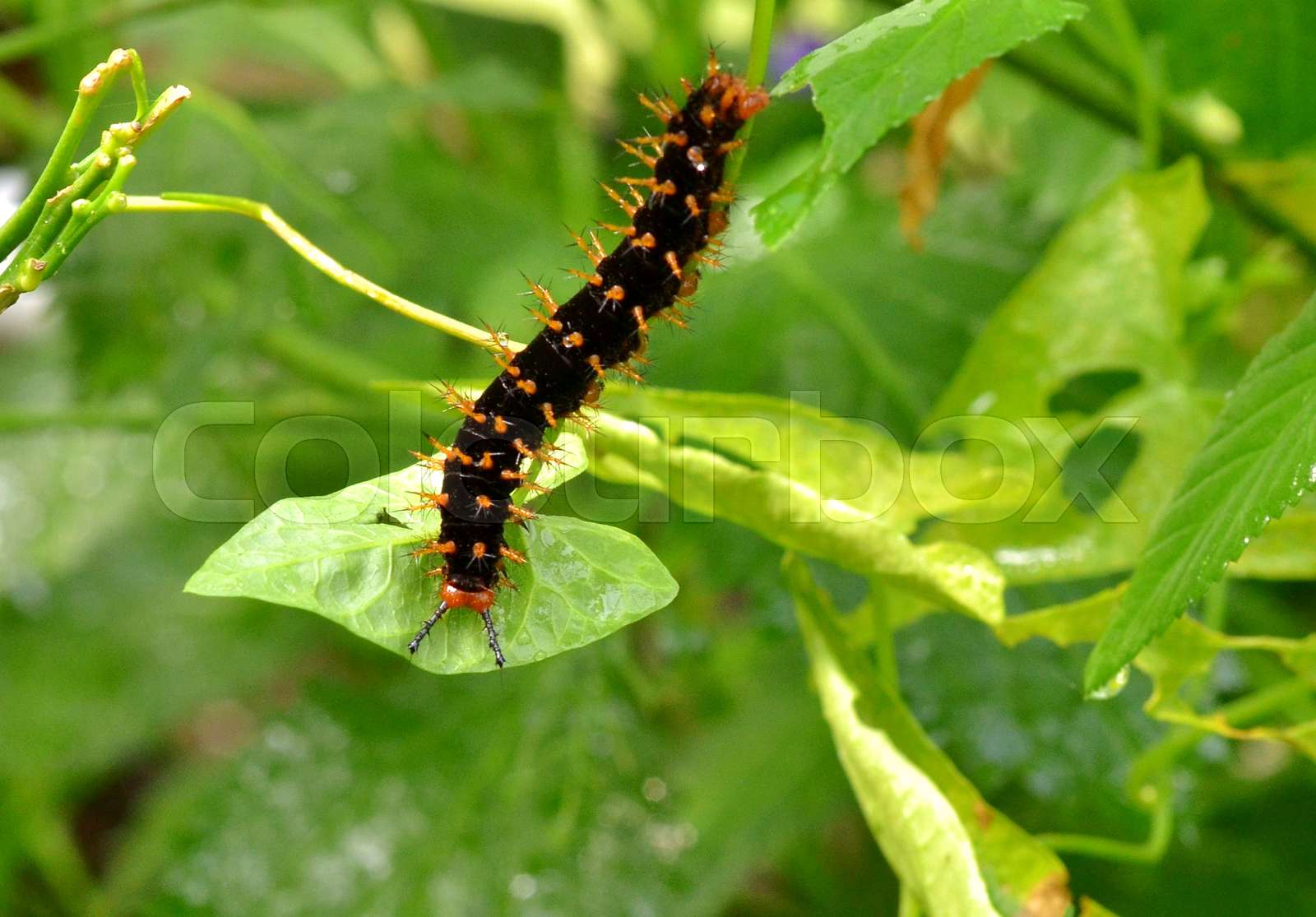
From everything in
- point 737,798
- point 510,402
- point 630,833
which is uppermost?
point 510,402

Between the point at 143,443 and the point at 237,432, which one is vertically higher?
the point at 237,432

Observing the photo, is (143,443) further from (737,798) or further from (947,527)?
(947,527)

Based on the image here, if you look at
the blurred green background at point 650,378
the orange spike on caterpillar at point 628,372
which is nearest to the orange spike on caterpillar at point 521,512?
the orange spike on caterpillar at point 628,372

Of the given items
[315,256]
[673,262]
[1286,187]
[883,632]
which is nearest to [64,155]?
[315,256]

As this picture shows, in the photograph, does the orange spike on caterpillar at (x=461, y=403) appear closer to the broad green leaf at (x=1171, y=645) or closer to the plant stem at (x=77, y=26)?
the broad green leaf at (x=1171, y=645)

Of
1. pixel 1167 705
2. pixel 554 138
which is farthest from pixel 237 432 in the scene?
pixel 1167 705

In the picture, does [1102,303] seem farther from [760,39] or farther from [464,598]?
[464,598]
